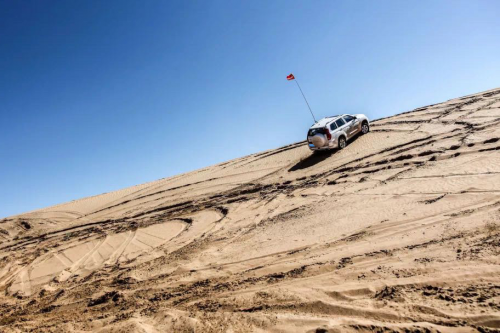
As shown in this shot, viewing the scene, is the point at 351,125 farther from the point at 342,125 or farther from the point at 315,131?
the point at 315,131

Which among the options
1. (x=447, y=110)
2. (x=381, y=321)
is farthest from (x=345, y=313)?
(x=447, y=110)

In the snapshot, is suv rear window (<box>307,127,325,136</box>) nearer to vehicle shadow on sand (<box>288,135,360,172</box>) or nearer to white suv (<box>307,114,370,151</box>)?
white suv (<box>307,114,370,151</box>)

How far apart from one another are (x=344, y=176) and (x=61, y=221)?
12840mm

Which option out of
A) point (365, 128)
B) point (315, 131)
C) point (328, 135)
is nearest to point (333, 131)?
point (328, 135)

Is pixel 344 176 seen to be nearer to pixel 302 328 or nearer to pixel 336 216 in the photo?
pixel 336 216

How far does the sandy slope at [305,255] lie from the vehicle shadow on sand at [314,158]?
918 millimetres

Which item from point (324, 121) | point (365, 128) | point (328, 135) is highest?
point (324, 121)

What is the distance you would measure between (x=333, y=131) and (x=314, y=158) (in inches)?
59.5

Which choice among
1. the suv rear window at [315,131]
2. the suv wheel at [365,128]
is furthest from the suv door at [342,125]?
the suv wheel at [365,128]

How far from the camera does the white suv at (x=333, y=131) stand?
39.6 feet

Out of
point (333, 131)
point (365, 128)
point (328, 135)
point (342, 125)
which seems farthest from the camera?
point (365, 128)

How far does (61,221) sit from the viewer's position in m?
12.9

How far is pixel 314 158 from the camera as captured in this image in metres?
12.8

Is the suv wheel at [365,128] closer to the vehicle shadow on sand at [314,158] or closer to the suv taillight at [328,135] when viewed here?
the vehicle shadow on sand at [314,158]
